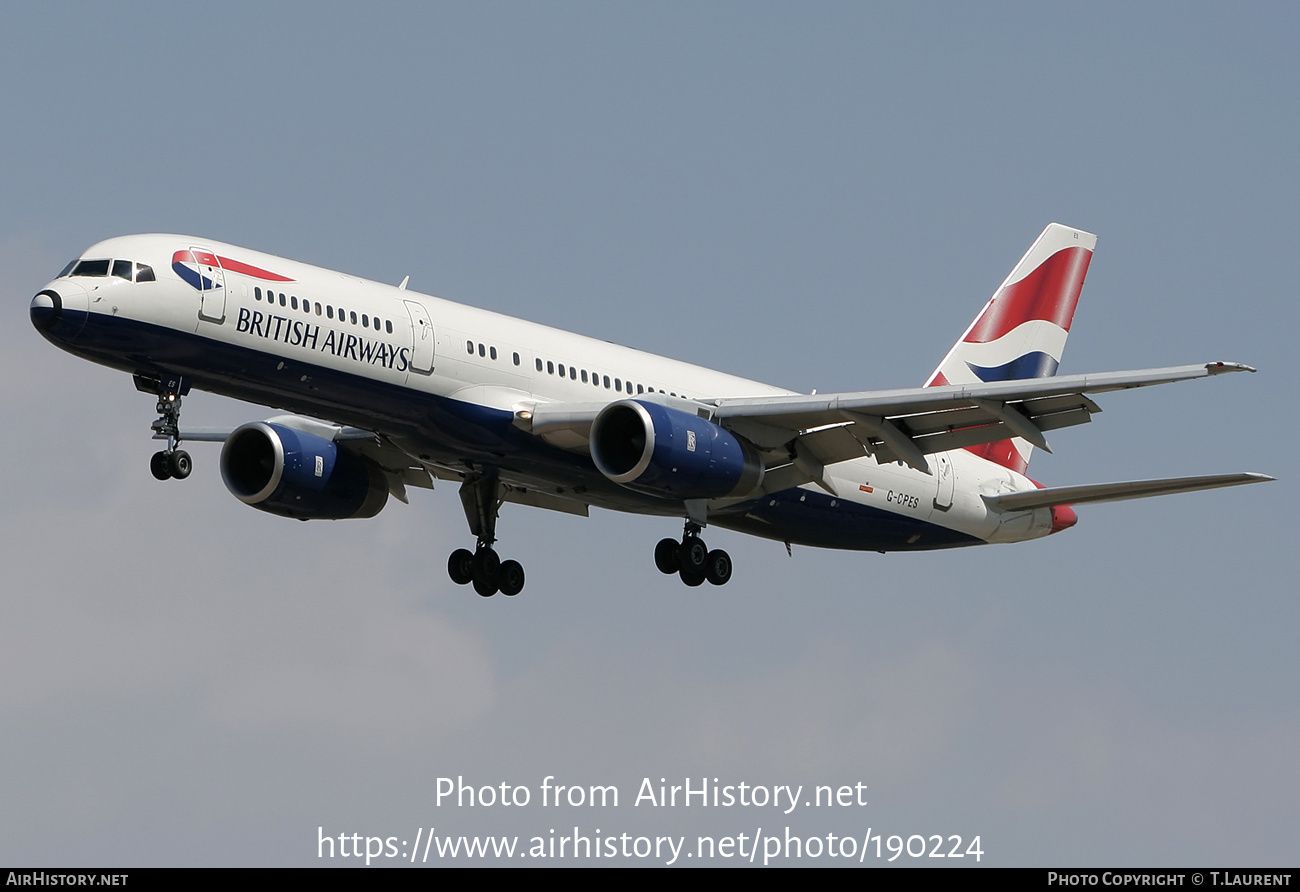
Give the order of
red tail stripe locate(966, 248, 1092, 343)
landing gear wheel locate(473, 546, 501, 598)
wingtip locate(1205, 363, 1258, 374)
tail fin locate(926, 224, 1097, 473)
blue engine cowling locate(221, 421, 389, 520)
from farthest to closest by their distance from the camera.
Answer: red tail stripe locate(966, 248, 1092, 343)
tail fin locate(926, 224, 1097, 473)
landing gear wheel locate(473, 546, 501, 598)
blue engine cowling locate(221, 421, 389, 520)
wingtip locate(1205, 363, 1258, 374)

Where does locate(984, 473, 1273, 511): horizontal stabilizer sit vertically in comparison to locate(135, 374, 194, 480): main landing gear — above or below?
above

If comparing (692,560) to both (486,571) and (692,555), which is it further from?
(486,571)

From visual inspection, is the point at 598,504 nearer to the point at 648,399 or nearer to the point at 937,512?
the point at 648,399

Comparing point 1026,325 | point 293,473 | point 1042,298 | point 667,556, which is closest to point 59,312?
point 293,473

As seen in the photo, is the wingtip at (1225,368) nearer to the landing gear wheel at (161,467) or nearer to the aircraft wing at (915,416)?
the aircraft wing at (915,416)

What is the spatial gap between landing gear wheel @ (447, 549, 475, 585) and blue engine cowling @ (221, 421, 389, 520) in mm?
2281

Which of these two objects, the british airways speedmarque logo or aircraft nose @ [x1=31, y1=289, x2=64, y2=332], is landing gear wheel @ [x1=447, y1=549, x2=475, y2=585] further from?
aircraft nose @ [x1=31, y1=289, x2=64, y2=332]

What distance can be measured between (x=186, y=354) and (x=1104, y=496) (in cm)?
1830

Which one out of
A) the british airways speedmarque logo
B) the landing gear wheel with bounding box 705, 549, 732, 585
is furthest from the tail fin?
the british airways speedmarque logo

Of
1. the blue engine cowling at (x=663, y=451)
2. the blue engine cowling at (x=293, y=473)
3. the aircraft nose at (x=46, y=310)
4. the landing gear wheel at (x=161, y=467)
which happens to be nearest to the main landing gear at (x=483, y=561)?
the blue engine cowling at (x=293, y=473)

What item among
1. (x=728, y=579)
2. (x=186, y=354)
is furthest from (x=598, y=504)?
(x=186, y=354)

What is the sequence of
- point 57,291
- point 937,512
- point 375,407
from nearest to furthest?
point 57,291 → point 375,407 → point 937,512

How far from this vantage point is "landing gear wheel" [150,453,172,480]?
3198cm

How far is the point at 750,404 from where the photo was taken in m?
34.7
